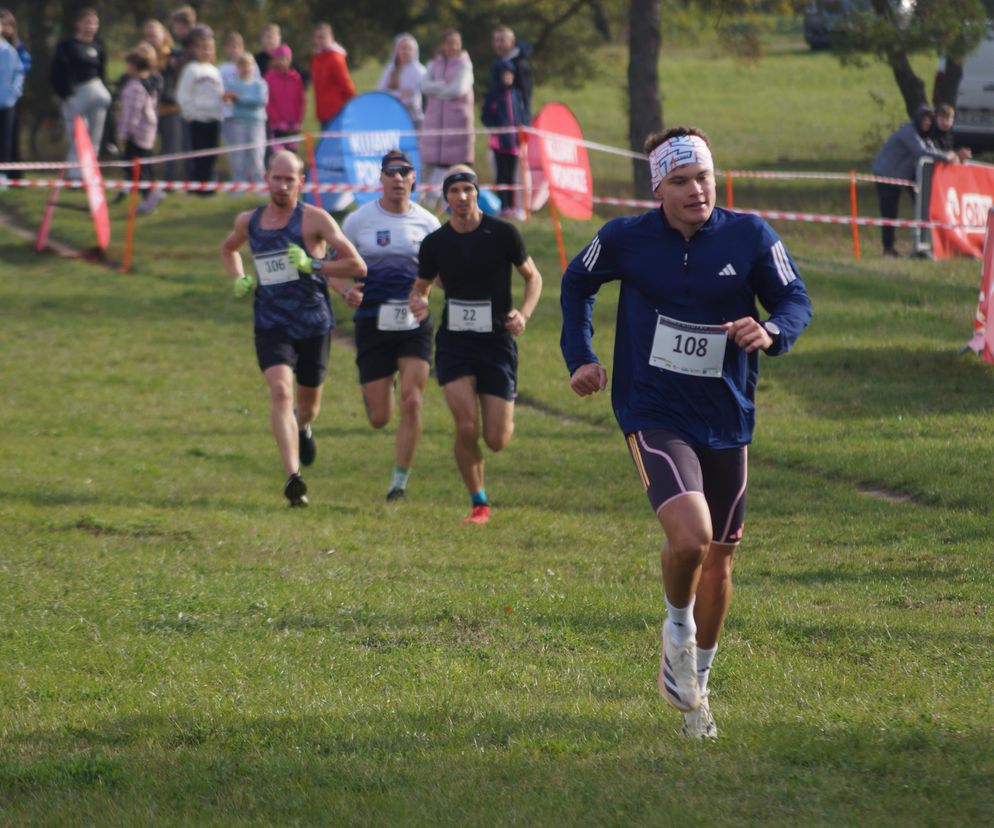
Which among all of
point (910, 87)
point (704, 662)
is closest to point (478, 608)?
point (704, 662)

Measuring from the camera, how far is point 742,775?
4.99 meters

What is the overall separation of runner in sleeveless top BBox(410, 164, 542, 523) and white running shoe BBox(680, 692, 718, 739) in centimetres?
494

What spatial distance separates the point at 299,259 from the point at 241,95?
495 inches

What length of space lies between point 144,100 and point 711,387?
18.0m

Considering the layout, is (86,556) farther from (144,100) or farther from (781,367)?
(144,100)

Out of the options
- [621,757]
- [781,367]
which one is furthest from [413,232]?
[621,757]

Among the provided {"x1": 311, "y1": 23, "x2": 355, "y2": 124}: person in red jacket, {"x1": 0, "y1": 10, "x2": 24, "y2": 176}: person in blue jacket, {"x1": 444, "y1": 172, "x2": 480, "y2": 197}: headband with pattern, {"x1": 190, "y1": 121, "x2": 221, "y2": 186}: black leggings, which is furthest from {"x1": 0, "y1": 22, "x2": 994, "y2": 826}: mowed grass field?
{"x1": 311, "y1": 23, "x2": 355, "y2": 124}: person in red jacket

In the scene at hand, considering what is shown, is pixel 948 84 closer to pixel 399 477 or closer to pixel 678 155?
pixel 399 477

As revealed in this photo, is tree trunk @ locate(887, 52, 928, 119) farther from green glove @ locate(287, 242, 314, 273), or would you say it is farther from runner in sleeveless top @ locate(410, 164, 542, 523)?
green glove @ locate(287, 242, 314, 273)

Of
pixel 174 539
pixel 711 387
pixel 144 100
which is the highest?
pixel 144 100

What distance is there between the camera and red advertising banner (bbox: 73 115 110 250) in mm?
20031

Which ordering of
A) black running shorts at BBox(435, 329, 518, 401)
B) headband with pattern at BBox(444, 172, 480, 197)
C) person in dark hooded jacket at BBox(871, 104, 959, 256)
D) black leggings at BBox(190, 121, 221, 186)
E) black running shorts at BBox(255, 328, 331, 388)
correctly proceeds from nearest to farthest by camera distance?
1. headband with pattern at BBox(444, 172, 480, 197)
2. black running shorts at BBox(435, 329, 518, 401)
3. black running shorts at BBox(255, 328, 331, 388)
4. person in dark hooded jacket at BBox(871, 104, 959, 256)
5. black leggings at BBox(190, 121, 221, 186)

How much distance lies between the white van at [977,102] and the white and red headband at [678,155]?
2259 centimetres

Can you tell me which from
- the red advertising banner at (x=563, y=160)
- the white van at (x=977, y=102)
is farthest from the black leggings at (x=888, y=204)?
the white van at (x=977, y=102)
